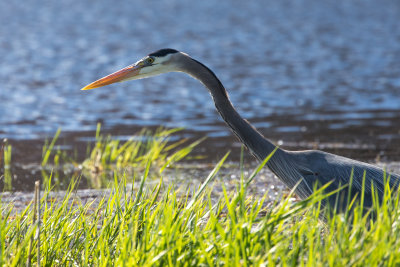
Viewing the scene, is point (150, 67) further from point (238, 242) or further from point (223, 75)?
point (223, 75)

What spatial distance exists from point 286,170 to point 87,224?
150 cm

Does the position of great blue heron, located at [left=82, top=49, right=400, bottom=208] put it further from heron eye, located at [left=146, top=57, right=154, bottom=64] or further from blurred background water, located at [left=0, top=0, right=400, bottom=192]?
blurred background water, located at [left=0, top=0, right=400, bottom=192]

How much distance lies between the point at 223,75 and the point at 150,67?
1207 centimetres

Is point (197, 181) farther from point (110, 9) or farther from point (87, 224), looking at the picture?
point (110, 9)

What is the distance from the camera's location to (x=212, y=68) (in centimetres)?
1822

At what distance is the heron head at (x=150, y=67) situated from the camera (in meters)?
5.14

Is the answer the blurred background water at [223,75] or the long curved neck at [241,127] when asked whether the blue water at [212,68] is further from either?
the long curved neck at [241,127]

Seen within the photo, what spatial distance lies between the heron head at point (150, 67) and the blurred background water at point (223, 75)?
14.7ft

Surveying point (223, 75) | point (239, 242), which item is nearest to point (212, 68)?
point (223, 75)

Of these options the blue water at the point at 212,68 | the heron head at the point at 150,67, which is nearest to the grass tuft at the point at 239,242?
the heron head at the point at 150,67

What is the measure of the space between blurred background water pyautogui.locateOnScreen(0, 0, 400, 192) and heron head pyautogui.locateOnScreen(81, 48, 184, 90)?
14.7ft

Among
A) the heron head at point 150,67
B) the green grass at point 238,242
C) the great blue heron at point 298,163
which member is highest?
the heron head at point 150,67

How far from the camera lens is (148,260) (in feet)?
11.2

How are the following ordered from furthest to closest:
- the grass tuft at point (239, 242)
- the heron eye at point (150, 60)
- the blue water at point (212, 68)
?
the blue water at point (212, 68)
the heron eye at point (150, 60)
the grass tuft at point (239, 242)
